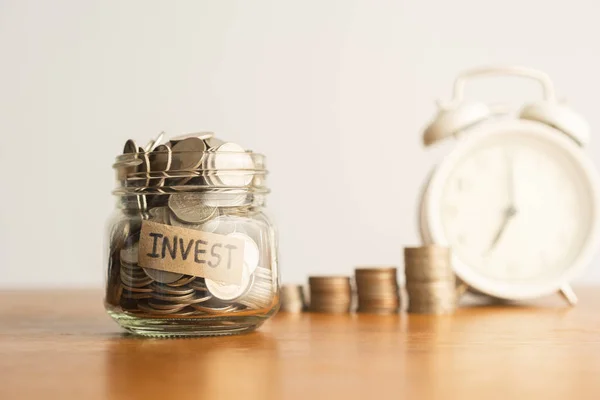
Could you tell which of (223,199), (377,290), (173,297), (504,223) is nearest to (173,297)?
(173,297)

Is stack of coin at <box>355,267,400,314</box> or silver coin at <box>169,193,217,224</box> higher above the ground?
silver coin at <box>169,193,217,224</box>

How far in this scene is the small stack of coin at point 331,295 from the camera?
1.47 metres

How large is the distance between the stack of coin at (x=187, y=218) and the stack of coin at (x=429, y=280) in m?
0.45

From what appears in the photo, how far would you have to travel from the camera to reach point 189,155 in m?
0.96

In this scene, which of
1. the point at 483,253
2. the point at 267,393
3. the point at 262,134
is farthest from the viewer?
the point at 262,134

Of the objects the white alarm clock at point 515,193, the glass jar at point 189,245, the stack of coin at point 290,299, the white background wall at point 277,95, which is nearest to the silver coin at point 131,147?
the glass jar at point 189,245

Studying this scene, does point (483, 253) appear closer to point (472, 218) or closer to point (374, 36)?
point (472, 218)

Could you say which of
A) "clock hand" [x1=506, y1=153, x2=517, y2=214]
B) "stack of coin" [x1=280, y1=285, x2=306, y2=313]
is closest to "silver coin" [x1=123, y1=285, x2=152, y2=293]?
"stack of coin" [x1=280, y1=285, x2=306, y2=313]

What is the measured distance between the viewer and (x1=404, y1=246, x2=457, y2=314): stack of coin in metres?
1.40

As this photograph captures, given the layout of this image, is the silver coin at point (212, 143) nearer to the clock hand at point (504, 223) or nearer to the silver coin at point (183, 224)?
the silver coin at point (183, 224)

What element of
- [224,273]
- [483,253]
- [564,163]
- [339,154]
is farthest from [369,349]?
[339,154]

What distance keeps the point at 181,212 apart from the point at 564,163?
3.11 ft

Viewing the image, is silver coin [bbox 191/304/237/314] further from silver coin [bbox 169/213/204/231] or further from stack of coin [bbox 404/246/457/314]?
stack of coin [bbox 404/246/457/314]

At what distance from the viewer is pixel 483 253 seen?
1.63 meters
